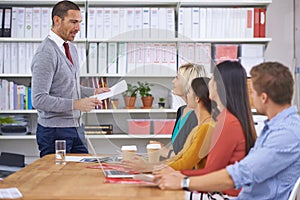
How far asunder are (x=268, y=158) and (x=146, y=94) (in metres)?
1.05

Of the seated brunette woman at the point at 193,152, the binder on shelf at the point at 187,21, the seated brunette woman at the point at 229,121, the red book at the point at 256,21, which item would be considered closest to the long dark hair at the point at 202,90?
the seated brunette woman at the point at 193,152

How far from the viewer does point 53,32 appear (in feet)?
11.0

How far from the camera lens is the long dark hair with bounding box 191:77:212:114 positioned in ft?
7.83

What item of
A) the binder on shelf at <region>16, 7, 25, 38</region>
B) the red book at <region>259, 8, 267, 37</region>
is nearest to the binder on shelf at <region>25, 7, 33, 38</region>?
the binder on shelf at <region>16, 7, 25, 38</region>

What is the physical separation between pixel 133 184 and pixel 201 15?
8.55 ft

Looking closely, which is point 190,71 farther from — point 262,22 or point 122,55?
point 262,22

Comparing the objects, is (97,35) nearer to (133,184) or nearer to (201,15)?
(201,15)

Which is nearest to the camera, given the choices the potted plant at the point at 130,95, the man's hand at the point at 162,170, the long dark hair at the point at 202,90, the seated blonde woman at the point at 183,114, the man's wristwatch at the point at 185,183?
the man's wristwatch at the point at 185,183

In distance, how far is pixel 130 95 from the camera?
268cm

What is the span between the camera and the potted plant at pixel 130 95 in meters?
2.53

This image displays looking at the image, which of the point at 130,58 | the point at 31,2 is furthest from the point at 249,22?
the point at 130,58

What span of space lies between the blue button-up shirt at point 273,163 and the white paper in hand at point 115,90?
73cm

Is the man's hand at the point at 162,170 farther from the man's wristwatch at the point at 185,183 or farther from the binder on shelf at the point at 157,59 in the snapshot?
the binder on shelf at the point at 157,59

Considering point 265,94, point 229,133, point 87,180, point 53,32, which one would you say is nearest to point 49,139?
point 53,32
